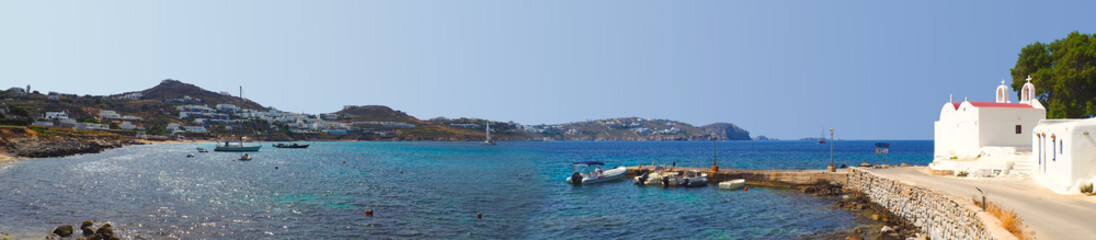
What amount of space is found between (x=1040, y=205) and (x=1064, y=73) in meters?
29.9

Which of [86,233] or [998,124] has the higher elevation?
[998,124]

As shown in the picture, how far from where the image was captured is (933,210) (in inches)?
717

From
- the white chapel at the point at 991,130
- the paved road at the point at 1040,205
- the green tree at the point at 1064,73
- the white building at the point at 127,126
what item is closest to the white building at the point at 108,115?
the white building at the point at 127,126

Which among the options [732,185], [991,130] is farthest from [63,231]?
[991,130]

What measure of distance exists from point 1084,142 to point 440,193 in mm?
27649

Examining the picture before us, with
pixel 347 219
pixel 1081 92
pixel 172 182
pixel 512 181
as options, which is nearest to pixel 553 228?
pixel 347 219

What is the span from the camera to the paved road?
1224 centimetres

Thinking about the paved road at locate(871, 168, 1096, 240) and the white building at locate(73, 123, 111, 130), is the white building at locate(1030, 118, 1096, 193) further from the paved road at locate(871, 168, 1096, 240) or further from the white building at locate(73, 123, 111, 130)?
the white building at locate(73, 123, 111, 130)

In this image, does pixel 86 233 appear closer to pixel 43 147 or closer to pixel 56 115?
pixel 43 147

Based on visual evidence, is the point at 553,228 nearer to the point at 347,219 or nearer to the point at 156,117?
the point at 347,219

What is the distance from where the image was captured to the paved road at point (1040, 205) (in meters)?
12.2

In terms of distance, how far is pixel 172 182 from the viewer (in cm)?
3834

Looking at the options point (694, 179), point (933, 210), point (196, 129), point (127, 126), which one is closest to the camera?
point (933, 210)

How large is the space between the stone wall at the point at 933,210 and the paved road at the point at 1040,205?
2.90ft
